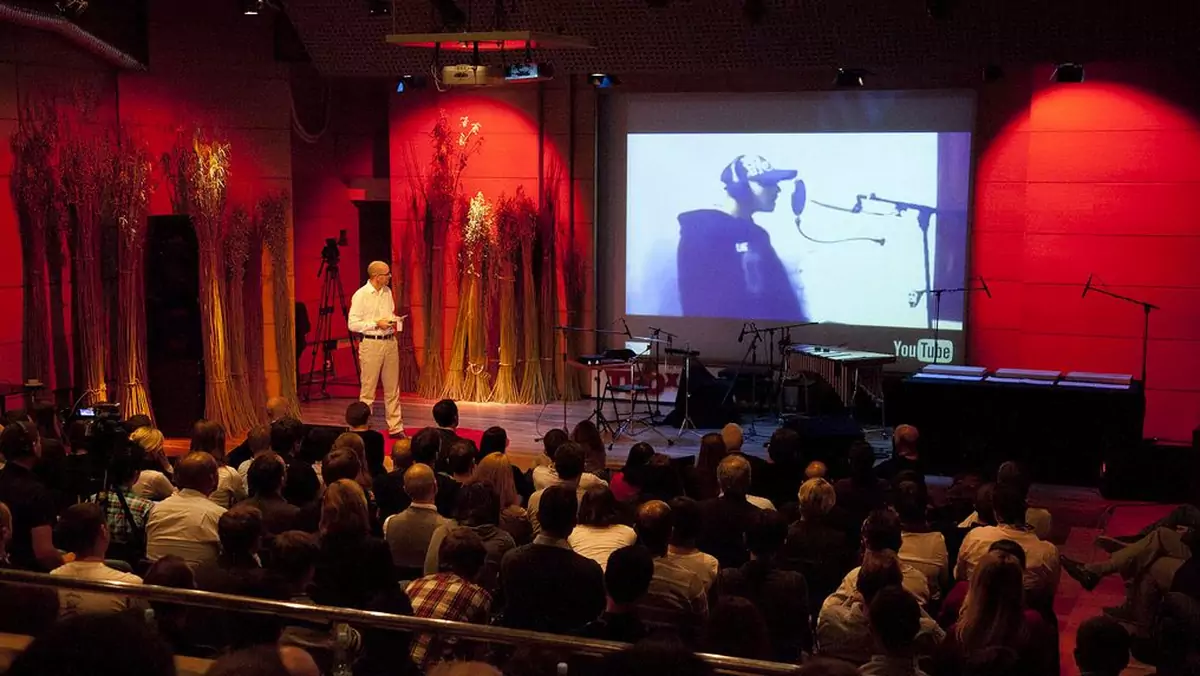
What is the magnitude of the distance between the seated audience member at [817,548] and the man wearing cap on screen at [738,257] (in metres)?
6.37

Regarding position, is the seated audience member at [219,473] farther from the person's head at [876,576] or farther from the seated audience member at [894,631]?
the seated audience member at [894,631]

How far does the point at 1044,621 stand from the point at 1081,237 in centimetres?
653

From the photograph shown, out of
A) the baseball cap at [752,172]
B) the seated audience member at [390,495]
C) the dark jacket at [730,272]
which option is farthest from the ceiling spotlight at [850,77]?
the seated audience member at [390,495]

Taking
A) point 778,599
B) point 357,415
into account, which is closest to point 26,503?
point 357,415

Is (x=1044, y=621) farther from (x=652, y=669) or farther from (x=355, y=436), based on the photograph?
(x=355, y=436)

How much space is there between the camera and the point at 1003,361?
34.3ft

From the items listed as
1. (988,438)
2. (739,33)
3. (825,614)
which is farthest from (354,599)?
(739,33)

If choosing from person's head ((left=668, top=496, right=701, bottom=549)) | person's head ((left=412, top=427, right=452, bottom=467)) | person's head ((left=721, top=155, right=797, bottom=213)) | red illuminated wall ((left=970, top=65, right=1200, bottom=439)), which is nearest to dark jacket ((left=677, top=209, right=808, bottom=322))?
person's head ((left=721, top=155, right=797, bottom=213))

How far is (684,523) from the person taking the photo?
13.9 feet

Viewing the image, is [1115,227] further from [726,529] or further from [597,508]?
[597,508]

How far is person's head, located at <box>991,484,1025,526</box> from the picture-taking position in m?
4.83

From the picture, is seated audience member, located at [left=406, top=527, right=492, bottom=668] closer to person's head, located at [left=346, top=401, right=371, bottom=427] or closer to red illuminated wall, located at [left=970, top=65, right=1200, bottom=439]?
person's head, located at [left=346, top=401, right=371, bottom=427]

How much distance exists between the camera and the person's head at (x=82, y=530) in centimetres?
387

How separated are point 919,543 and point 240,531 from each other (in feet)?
8.67
